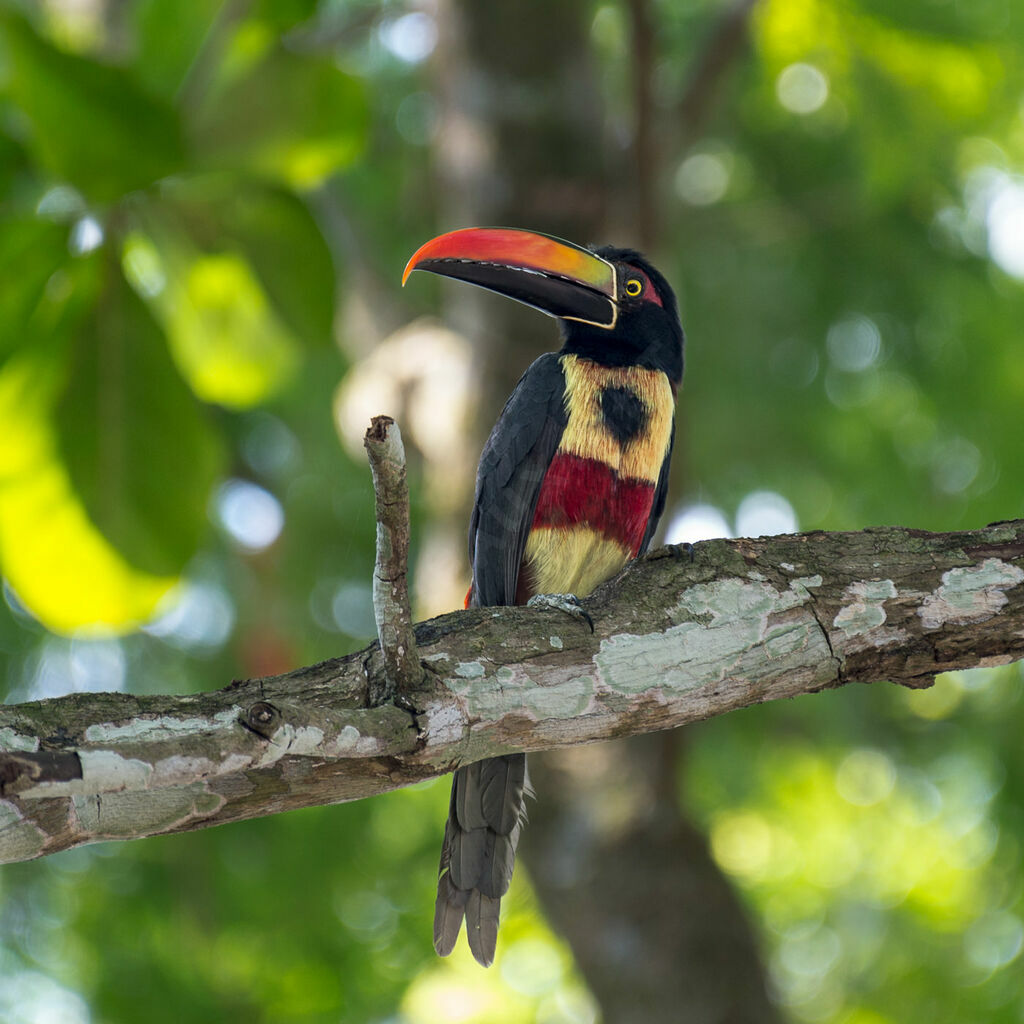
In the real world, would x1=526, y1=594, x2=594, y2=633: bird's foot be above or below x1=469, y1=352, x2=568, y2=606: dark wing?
below

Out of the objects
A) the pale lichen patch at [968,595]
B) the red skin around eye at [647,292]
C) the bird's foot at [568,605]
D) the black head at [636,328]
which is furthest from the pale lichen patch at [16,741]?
the red skin around eye at [647,292]

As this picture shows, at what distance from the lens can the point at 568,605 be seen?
2.81 meters

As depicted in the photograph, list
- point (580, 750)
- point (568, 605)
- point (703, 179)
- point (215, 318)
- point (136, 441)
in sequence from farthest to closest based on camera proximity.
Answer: point (703, 179) < point (580, 750) < point (215, 318) < point (136, 441) < point (568, 605)

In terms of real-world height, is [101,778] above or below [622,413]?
Result: below

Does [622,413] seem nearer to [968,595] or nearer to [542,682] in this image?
[968,595]

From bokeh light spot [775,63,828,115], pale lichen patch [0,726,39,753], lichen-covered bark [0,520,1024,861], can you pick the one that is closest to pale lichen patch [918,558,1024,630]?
lichen-covered bark [0,520,1024,861]

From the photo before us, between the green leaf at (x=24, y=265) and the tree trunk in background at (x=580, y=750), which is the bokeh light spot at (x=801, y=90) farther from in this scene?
the green leaf at (x=24, y=265)

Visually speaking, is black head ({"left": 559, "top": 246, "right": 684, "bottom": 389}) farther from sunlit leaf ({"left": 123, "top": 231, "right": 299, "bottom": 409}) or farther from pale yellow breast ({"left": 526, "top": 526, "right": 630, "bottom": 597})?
sunlit leaf ({"left": 123, "top": 231, "right": 299, "bottom": 409})

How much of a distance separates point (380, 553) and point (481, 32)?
15.6 feet

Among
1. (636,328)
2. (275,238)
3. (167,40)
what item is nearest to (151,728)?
(636,328)

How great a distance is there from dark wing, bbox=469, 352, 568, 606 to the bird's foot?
2.90ft

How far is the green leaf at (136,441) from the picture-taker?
4340 mm

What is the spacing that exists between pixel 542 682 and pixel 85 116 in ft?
8.30

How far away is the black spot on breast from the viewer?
12.8 feet
